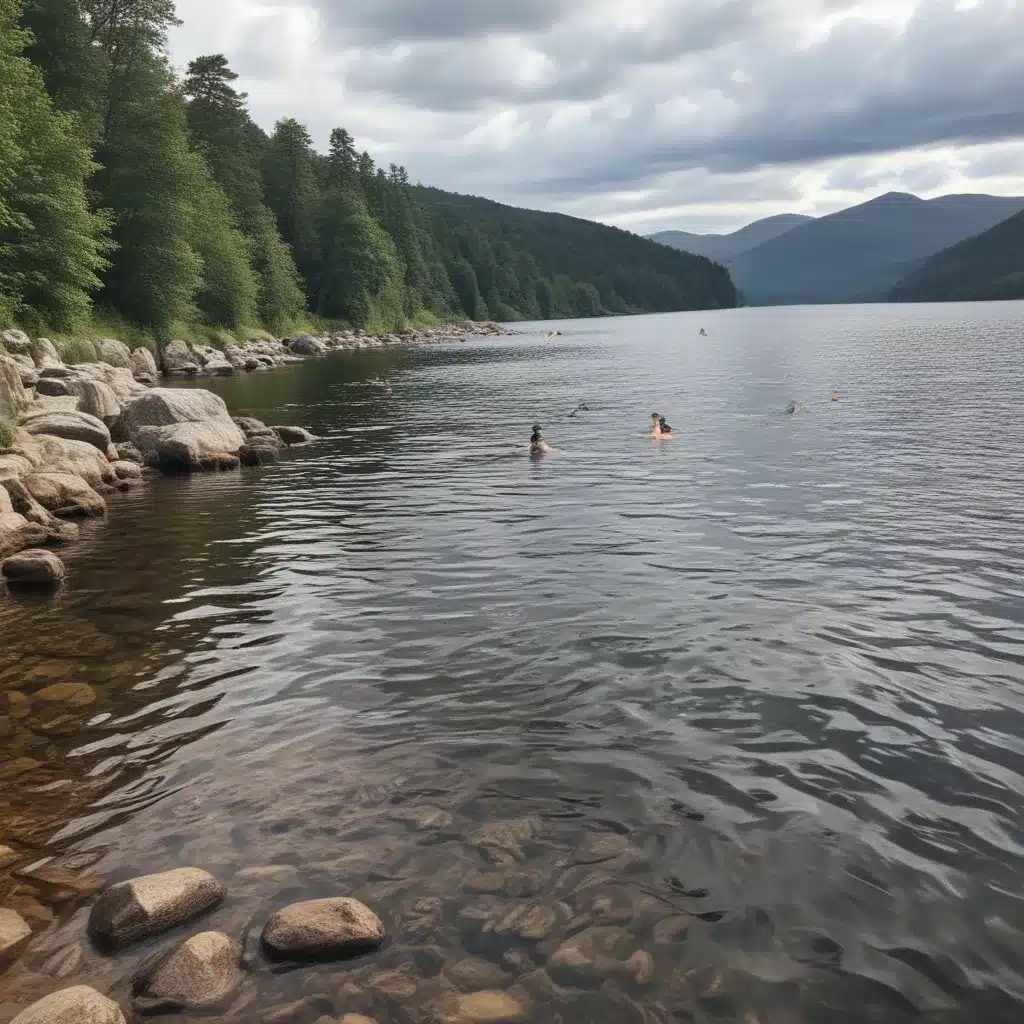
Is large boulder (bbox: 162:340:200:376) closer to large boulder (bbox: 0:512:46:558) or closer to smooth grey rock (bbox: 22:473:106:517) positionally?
smooth grey rock (bbox: 22:473:106:517)

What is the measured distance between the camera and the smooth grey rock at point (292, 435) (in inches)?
1294

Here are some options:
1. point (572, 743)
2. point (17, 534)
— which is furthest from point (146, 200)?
point (572, 743)

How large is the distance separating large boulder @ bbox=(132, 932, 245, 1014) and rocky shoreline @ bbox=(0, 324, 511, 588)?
10964 millimetres

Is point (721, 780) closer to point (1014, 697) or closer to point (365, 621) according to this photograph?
point (1014, 697)

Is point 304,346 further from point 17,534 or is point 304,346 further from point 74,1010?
point 74,1010

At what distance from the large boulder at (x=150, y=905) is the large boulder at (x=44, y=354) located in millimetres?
39825

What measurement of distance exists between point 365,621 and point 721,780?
6.23 m

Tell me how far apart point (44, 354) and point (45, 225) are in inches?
344

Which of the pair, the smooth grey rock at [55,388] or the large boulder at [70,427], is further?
the smooth grey rock at [55,388]

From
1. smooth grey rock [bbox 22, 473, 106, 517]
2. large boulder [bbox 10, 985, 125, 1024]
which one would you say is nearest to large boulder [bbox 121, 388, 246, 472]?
smooth grey rock [bbox 22, 473, 106, 517]

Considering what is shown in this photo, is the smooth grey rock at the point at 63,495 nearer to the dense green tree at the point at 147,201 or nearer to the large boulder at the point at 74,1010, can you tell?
the large boulder at the point at 74,1010

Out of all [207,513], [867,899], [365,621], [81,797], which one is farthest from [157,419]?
[867,899]

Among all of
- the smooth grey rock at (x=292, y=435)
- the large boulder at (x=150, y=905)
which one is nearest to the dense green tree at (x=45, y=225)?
the smooth grey rock at (x=292, y=435)

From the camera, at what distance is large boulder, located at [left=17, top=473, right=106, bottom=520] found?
2028cm
